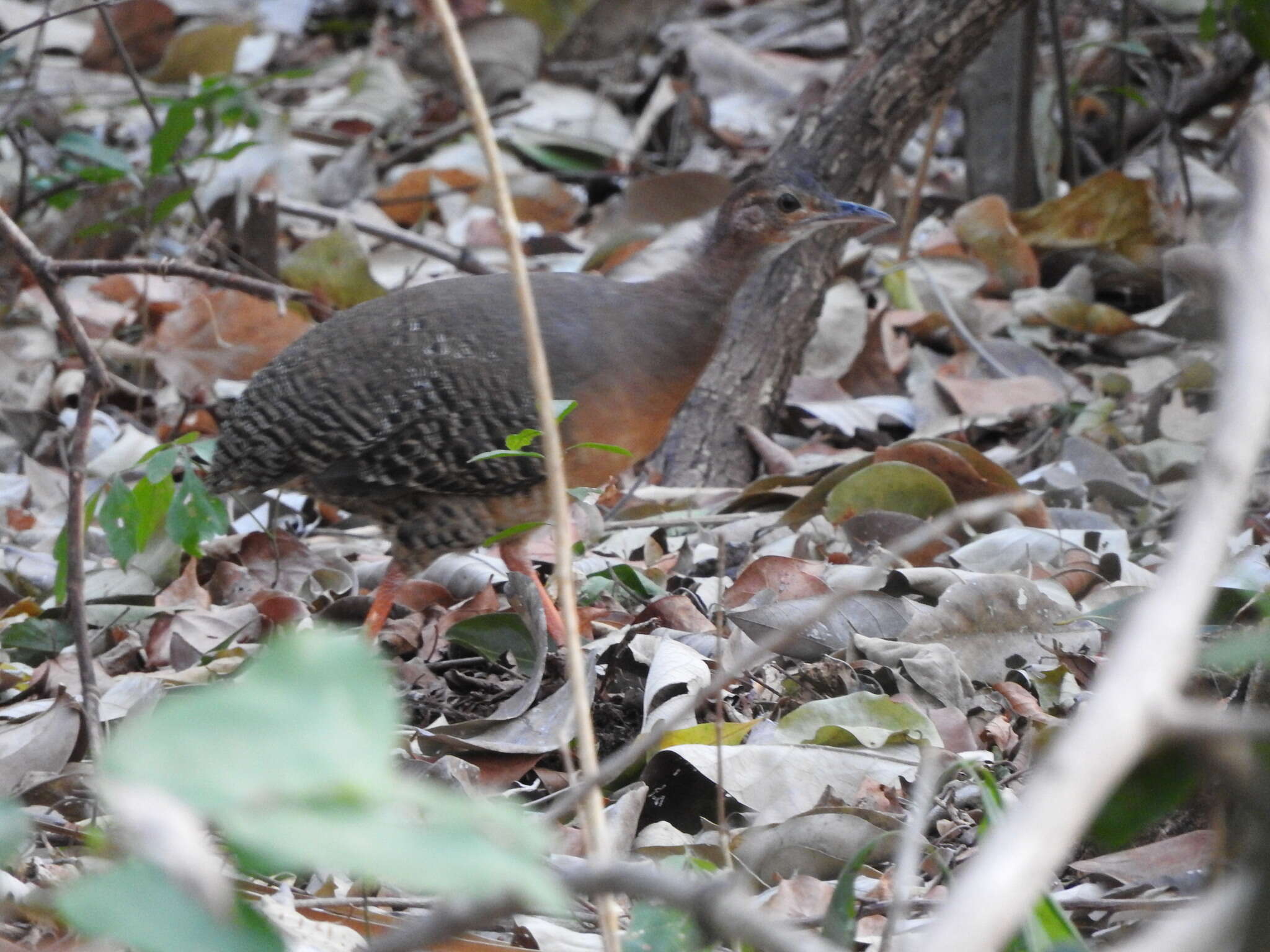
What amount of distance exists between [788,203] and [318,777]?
4539mm

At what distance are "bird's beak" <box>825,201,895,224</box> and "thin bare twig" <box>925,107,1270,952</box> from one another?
410cm

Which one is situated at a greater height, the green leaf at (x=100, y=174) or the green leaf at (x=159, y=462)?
the green leaf at (x=100, y=174)

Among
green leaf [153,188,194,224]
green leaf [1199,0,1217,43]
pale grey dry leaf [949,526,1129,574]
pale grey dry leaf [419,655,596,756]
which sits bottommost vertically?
pale grey dry leaf [949,526,1129,574]

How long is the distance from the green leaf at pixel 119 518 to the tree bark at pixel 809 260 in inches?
97.1

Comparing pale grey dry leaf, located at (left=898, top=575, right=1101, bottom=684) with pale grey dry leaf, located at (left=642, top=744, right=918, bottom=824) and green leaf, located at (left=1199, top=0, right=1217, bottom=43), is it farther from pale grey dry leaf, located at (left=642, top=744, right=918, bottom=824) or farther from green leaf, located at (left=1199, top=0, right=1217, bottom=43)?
green leaf, located at (left=1199, top=0, right=1217, bottom=43)

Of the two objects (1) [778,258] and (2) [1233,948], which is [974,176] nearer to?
(1) [778,258]

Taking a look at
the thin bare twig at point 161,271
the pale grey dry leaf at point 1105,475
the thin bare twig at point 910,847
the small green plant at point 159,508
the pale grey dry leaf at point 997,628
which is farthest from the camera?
the pale grey dry leaf at point 1105,475

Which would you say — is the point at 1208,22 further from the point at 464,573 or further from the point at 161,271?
the point at 161,271

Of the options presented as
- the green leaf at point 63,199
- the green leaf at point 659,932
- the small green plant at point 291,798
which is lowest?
the green leaf at point 63,199

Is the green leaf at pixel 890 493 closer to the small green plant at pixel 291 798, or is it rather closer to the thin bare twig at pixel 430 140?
the small green plant at pixel 291 798

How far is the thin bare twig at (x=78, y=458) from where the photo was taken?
2.69 meters

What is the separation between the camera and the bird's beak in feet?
17.3

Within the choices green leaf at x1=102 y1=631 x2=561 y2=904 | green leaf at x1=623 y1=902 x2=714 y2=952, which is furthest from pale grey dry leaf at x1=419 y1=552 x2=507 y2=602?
green leaf at x1=102 y1=631 x2=561 y2=904

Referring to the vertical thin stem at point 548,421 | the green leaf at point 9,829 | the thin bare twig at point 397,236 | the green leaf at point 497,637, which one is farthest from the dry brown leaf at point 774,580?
the green leaf at point 9,829
